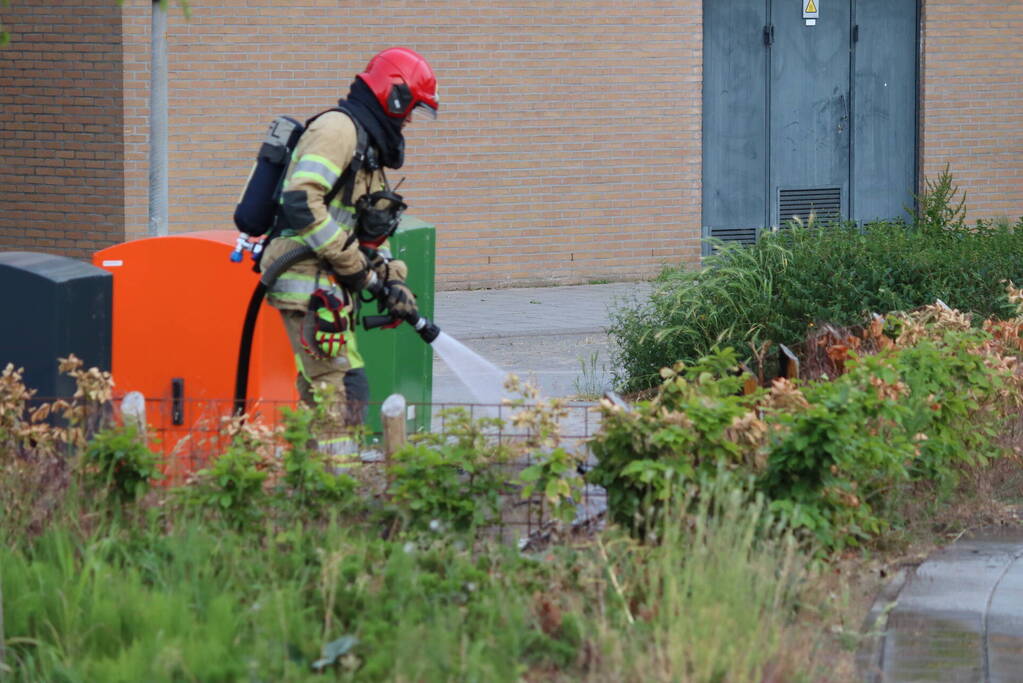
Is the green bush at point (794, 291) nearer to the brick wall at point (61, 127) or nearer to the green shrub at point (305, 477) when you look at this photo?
the green shrub at point (305, 477)

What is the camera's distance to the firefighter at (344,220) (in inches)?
248

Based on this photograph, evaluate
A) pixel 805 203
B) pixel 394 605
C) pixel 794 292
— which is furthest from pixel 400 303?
pixel 805 203

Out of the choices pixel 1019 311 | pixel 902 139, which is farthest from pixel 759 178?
pixel 1019 311

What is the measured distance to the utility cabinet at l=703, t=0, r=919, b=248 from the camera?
16.3 meters

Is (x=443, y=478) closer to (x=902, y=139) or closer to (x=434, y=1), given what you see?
(x=434, y=1)

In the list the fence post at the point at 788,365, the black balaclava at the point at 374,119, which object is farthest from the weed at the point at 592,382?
the black balaclava at the point at 374,119

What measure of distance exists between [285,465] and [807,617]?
1.81 m

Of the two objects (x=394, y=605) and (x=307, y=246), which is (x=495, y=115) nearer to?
(x=307, y=246)

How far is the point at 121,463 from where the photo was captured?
5.39 meters

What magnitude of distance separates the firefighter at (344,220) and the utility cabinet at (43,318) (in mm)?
774

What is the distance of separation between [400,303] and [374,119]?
0.78 meters

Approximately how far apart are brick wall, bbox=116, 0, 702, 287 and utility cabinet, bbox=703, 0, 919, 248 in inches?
22.1

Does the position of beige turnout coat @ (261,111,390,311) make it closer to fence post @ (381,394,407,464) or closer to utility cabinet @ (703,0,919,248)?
fence post @ (381,394,407,464)

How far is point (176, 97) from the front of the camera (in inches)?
545
